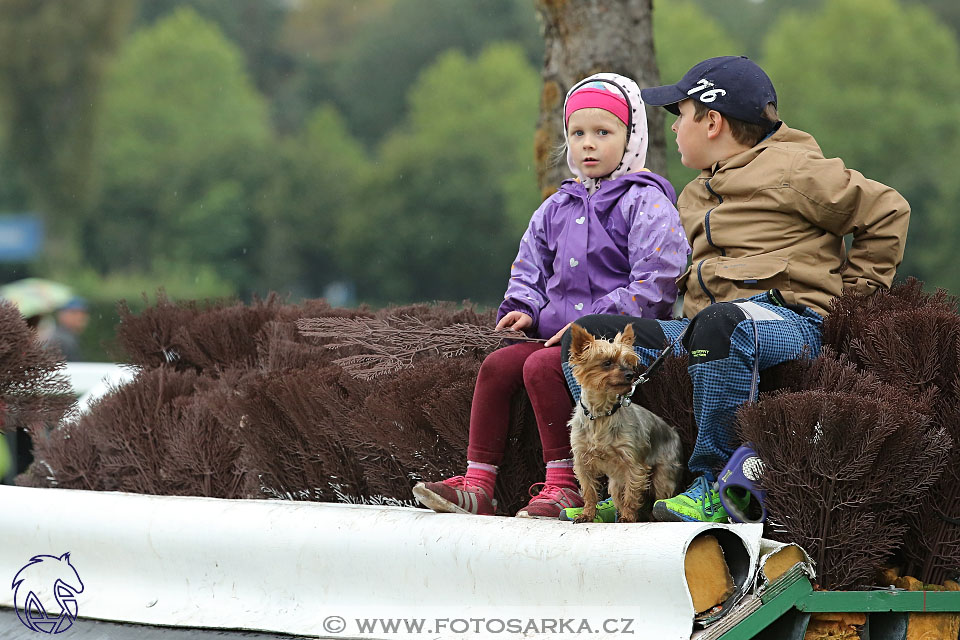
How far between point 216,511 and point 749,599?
214 cm

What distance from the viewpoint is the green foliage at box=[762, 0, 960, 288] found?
40812 mm

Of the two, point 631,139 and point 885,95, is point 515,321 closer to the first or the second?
point 631,139

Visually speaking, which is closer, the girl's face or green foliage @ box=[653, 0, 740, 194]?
the girl's face

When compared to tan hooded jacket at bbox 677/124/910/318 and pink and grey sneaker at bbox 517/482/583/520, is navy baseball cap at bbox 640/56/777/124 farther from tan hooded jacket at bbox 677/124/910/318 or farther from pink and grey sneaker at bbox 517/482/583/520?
pink and grey sneaker at bbox 517/482/583/520

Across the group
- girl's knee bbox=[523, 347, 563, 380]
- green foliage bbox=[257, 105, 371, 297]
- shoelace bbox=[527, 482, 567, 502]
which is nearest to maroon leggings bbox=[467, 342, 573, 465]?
girl's knee bbox=[523, 347, 563, 380]

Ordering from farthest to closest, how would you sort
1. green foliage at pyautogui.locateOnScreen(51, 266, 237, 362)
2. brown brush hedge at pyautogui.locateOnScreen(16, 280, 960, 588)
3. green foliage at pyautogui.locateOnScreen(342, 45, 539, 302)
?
green foliage at pyautogui.locateOnScreen(342, 45, 539, 302), green foliage at pyautogui.locateOnScreen(51, 266, 237, 362), brown brush hedge at pyautogui.locateOnScreen(16, 280, 960, 588)

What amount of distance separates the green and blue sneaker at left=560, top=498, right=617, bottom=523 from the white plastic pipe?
0.58 ft

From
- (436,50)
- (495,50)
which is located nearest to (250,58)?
(436,50)

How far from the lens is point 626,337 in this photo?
3941 mm

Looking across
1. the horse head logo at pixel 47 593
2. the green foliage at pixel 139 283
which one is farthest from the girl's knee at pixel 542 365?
the green foliage at pixel 139 283

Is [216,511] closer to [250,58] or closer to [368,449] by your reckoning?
[368,449]

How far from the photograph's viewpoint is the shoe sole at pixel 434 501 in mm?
4160

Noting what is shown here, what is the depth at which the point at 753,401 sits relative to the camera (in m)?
3.84

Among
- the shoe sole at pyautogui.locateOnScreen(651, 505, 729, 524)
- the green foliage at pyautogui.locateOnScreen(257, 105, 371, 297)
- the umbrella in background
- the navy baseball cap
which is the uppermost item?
the navy baseball cap
